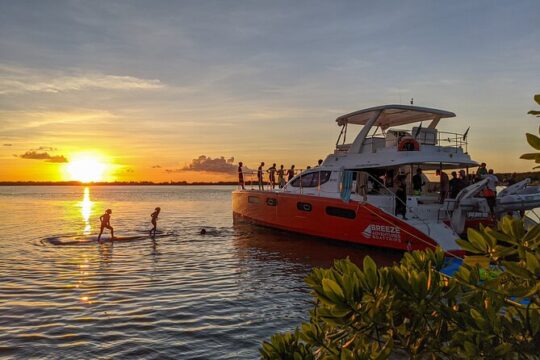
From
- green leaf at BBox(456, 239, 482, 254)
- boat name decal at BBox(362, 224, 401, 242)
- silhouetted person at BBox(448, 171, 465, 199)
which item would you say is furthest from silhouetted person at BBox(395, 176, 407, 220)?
green leaf at BBox(456, 239, 482, 254)

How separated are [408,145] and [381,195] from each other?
1.88 meters

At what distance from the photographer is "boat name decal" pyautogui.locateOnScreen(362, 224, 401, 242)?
12992 millimetres

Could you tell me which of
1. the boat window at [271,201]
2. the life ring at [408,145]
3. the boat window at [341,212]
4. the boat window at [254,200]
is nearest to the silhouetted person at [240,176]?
the boat window at [254,200]

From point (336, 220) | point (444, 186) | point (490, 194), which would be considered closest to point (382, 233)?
point (336, 220)

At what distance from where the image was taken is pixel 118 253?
1509 centimetres

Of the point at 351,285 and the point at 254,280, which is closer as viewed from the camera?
the point at 351,285

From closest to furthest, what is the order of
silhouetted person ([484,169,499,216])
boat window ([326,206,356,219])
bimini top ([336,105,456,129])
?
silhouetted person ([484,169,499,216]) → boat window ([326,206,356,219]) → bimini top ([336,105,456,129])

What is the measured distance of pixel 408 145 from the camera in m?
14.4

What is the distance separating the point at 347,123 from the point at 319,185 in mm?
2937

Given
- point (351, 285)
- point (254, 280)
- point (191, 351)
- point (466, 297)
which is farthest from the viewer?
point (254, 280)

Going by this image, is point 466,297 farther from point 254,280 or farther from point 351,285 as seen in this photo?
point 254,280

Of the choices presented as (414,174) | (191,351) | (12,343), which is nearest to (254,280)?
(191,351)

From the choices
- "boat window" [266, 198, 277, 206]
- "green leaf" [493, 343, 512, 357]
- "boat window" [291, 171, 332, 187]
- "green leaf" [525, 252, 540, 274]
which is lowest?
"boat window" [266, 198, 277, 206]

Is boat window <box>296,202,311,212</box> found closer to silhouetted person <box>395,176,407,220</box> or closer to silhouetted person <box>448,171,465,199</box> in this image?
silhouetted person <box>395,176,407,220</box>
